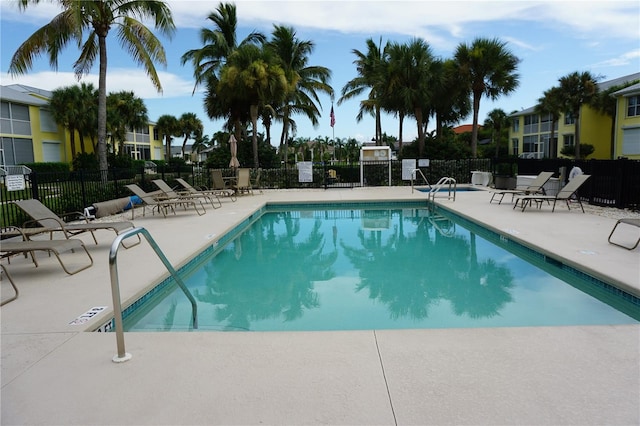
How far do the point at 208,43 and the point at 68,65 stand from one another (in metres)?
12.7

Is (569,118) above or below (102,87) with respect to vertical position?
above

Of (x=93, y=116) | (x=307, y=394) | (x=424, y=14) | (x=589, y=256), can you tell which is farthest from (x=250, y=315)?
(x=93, y=116)

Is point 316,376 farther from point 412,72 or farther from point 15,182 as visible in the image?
point 412,72

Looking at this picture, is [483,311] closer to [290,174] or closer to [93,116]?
[290,174]

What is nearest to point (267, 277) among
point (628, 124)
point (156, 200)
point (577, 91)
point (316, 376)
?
point (316, 376)

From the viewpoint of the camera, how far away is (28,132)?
29.5m

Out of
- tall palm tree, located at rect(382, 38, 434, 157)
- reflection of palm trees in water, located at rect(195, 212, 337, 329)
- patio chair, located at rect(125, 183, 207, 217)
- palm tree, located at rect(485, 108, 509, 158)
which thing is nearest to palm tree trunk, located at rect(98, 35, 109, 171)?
patio chair, located at rect(125, 183, 207, 217)

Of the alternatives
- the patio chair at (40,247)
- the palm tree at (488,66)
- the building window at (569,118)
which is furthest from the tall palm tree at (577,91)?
the patio chair at (40,247)

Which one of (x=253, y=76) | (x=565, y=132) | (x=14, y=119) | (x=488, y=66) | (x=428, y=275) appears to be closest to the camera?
(x=428, y=275)

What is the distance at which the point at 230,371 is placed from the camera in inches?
115

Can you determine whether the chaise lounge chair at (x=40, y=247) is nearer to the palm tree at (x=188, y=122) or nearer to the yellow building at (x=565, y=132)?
the yellow building at (x=565, y=132)

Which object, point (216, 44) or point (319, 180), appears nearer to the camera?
point (319, 180)

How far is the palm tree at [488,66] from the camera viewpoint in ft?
78.3

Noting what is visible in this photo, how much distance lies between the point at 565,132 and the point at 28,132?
137ft
